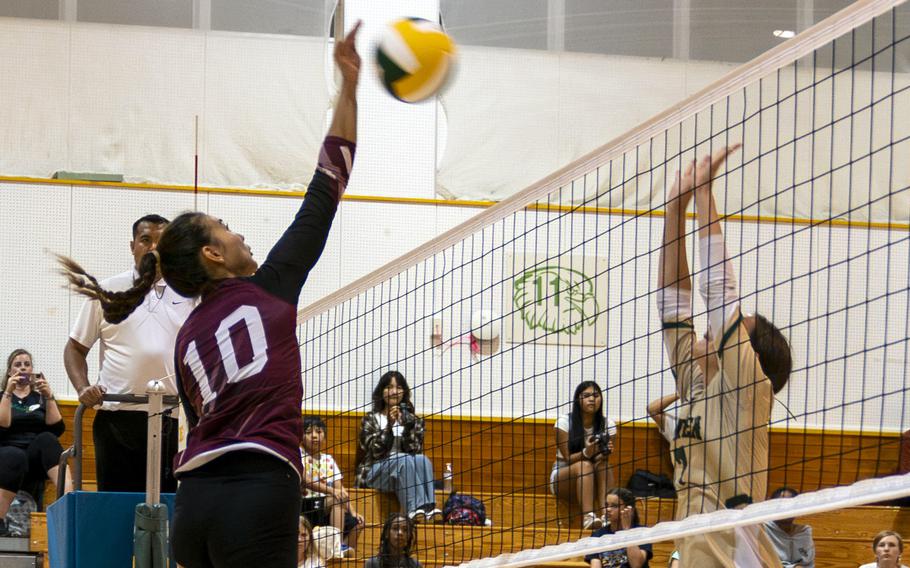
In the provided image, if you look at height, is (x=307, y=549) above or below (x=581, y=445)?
below

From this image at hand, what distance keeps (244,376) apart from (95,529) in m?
2.17

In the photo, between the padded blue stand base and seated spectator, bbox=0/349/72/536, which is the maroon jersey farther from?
seated spectator, bbox=0/349/72/536

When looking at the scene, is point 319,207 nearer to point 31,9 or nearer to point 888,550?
point 888,550

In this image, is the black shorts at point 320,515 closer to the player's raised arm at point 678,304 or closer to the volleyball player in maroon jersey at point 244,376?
the player's raised arm at point 678,304

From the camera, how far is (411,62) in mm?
4391

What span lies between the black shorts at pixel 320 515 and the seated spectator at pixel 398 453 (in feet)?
1.21

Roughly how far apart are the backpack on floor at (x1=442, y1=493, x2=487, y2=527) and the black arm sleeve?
4.53 meters

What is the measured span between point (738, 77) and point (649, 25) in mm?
7609

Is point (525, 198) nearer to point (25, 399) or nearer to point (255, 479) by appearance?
point (255, 479)

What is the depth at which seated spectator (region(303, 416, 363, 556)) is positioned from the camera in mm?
7270

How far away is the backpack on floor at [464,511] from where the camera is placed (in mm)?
7934

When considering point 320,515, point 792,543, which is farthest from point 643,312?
point 320,515

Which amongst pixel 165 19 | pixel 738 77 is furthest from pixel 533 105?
pixel 738 77

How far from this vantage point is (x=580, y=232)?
11125 millimetres
